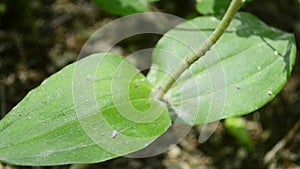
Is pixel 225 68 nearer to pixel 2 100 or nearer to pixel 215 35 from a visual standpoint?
pixel 215 35

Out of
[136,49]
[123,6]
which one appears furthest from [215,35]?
[136,49]

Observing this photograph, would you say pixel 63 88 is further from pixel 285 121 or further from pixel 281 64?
pixel 285 121

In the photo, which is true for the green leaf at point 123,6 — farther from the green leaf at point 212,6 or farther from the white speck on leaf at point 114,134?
the white speck on leaf at point 114,134

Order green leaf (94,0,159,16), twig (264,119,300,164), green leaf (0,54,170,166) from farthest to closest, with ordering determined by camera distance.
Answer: twig (264,119,300,164)
green leaf (94,0,159,16)
green leaf (0,54,170,166)

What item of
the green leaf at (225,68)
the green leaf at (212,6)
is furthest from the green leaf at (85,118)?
the green leaf at (212,6)

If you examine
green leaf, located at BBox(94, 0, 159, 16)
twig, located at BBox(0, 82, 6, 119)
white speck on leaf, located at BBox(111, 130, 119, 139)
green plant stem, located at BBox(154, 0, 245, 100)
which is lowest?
twig, located at BBox(0, 82, 6, 119)

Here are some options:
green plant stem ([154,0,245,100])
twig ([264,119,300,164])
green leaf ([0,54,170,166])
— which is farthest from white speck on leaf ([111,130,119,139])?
twig ([264,119,300,164])

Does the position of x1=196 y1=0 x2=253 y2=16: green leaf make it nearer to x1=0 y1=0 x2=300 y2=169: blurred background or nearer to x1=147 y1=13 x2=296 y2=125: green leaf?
x1=147 y1=13 x2=296 y2=125: green leaf
